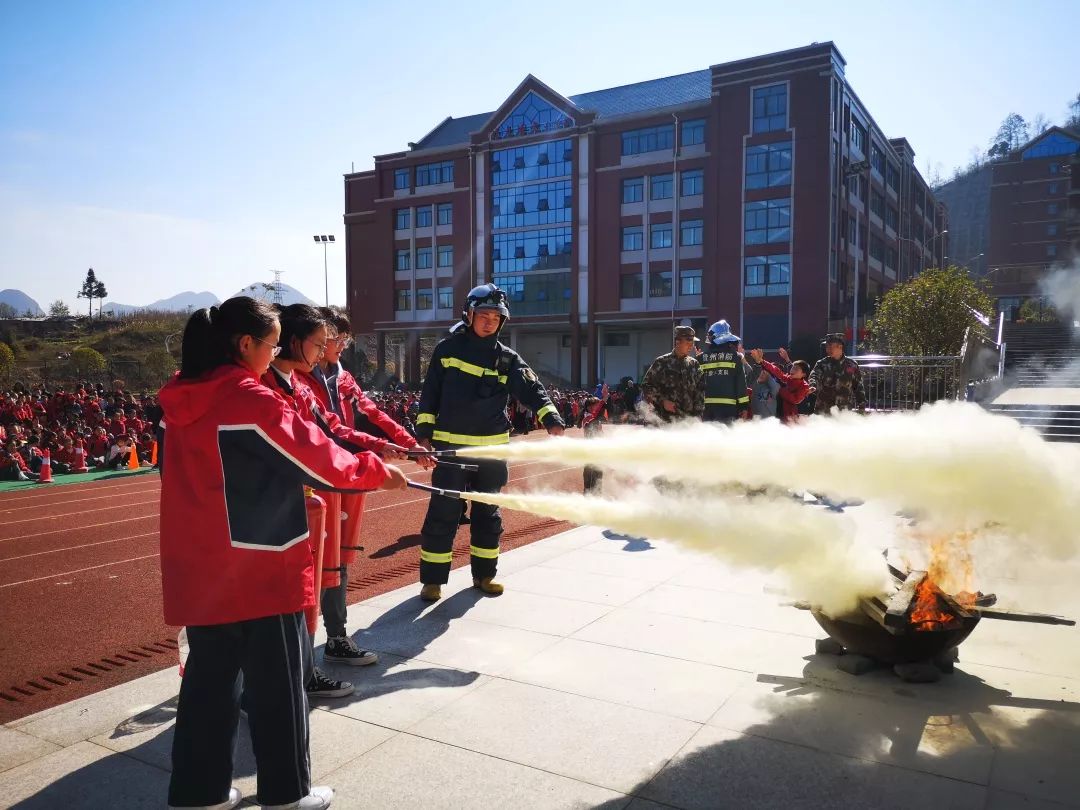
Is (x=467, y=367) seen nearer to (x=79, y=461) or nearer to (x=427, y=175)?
(x=79, y=461)

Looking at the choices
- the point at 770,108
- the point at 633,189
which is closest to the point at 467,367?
the point at 770,108

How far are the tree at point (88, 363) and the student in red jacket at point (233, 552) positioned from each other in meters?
47.6

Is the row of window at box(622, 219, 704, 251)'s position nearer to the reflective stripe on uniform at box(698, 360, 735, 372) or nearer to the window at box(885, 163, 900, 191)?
the window at box(885, 163, 900, 191)

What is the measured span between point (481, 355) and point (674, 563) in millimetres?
2619

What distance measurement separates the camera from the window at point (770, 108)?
39188 millimetres

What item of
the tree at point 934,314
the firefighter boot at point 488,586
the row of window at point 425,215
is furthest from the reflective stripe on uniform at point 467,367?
the row of window at point 425,215

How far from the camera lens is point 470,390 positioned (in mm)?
5887

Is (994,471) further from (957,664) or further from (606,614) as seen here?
(606,614)

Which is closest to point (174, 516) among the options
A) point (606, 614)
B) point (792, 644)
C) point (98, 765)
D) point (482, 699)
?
point (98, 765)

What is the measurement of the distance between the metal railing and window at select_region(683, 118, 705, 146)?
30.2 m

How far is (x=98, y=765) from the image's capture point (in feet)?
10.8

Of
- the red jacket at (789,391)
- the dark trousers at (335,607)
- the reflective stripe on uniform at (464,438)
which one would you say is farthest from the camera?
the red jacket at (789,391)

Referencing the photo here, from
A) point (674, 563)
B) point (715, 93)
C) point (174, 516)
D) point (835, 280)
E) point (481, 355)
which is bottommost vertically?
point (674, 563)

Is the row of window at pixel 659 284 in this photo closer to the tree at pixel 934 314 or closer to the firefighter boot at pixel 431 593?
the tree at pixel 934 314
